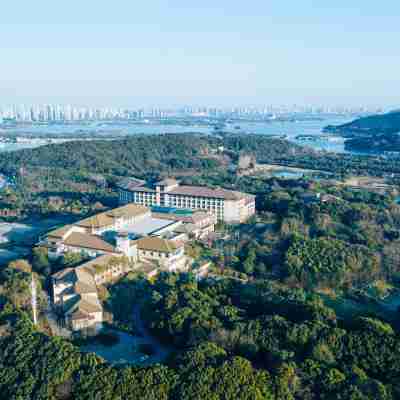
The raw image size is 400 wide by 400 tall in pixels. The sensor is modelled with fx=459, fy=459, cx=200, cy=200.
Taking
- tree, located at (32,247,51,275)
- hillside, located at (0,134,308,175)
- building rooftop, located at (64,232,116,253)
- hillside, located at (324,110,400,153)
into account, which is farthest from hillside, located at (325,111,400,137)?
tree, located at (32,247,51,275)

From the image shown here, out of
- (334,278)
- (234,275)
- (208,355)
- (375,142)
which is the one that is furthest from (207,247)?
(375,142)

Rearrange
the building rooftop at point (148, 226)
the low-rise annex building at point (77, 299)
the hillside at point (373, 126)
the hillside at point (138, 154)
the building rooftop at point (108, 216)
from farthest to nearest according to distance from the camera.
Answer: the hillside at point (373, 126), the hillside at point (138, 154), the building rooftop at point (148, 226), the building rooftop at point (108, 216), the low-rise annex building at point (77, 299)

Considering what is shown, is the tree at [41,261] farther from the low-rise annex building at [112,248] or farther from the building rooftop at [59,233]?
the building rooftop at [59,233]

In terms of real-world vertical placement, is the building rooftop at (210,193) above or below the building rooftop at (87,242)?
above

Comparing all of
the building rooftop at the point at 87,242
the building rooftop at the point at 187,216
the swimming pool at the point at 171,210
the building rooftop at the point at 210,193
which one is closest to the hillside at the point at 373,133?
the building rooftop at the point at 210,193

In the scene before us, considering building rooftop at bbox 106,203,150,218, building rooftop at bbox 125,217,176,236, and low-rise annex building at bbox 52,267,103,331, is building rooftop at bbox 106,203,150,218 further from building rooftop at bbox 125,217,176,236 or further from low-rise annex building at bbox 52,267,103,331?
low-rise annex building at bbox 52,267,103,331

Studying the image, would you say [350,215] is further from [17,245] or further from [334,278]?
[17,245]

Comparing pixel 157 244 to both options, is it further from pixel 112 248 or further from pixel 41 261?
pixel 41 261
